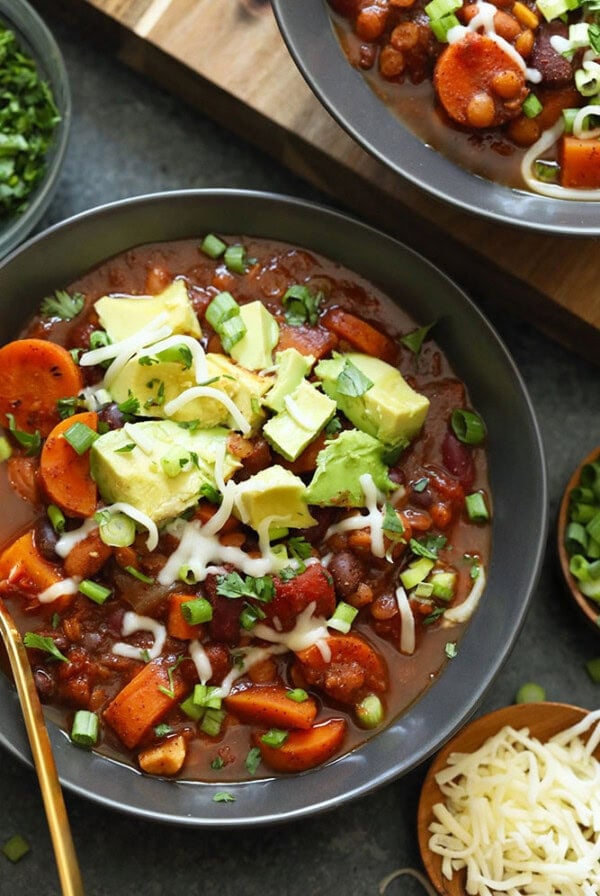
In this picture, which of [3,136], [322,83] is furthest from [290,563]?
[3,136]

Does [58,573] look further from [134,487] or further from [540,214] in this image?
[540,214]

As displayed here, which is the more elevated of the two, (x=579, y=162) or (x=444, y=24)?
(x=444, y=24)

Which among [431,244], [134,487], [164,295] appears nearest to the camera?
[134,487]

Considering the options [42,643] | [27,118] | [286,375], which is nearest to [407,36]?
[286,375]

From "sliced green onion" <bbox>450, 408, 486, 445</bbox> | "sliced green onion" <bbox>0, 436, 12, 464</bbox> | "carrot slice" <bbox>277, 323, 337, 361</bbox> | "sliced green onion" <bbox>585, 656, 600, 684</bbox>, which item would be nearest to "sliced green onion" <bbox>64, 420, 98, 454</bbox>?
"sliced green onion" <bbox>0, 436, 12, 464</bbox>

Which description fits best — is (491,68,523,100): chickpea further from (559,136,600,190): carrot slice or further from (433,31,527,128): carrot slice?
(559,136,600,190): carrot slice

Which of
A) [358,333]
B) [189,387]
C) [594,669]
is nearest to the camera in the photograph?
[189,387]

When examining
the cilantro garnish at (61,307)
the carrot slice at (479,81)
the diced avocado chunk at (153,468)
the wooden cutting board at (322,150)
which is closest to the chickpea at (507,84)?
the carrot slice at (479,81)

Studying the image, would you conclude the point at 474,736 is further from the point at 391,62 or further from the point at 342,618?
the point at 391,62
